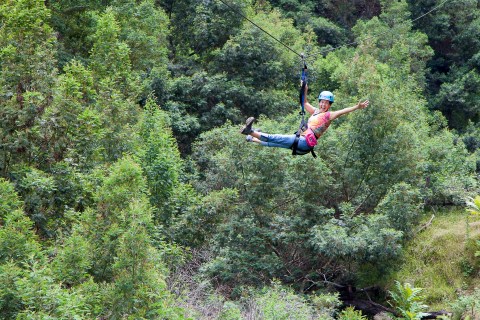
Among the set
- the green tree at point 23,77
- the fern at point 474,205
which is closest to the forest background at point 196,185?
the green tree at point 23,77

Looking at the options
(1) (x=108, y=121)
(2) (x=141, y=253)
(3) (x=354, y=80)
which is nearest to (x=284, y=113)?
(3) (x=354, y=80)

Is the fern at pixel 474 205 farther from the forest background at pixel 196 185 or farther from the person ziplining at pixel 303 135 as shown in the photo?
the person ziplining at pixel 303 135

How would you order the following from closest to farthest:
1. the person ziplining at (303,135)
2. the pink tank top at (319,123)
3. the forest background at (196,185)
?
1. the person ziplining at (303,135)
2. the pink tank top at (319,123)
3. the forest background at (196,185)

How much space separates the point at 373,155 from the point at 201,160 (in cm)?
458

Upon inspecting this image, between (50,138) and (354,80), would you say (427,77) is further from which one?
(50,138)

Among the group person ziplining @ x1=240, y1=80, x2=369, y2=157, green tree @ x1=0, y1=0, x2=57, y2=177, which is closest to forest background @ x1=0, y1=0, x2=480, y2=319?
green tree @ x1=0, y1=0, x2=57, y2=177

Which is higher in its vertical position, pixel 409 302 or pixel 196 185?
pixel 409 302

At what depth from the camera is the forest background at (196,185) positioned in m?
8.97

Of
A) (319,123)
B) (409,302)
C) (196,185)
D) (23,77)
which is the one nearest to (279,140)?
(319,123)

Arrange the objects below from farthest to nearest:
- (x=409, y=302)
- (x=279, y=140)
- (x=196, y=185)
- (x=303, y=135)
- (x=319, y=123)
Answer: (x=196, y=185), (x=409, y=302), (x=319, y=123), (x=303, y=135), (x=279, y=140)

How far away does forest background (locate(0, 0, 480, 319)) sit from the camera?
8969mm

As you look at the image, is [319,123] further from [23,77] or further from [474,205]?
[23,77]

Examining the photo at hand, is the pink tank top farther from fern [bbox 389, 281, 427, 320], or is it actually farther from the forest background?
fern [bbox 389, 281, 427, 320]

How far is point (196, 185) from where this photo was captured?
15141mm
